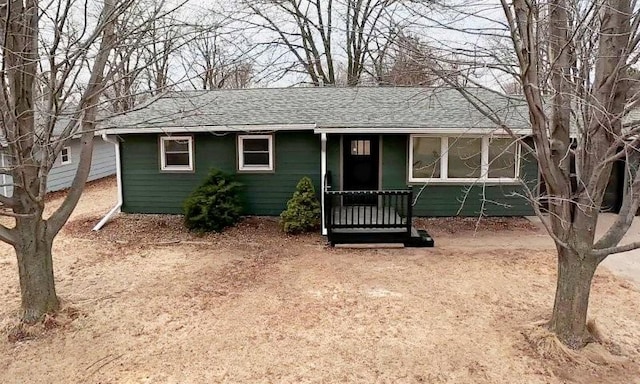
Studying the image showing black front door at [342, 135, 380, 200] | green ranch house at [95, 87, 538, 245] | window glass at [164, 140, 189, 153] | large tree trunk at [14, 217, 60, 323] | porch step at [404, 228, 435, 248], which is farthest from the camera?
window glass at [164, 140, 189, 153]

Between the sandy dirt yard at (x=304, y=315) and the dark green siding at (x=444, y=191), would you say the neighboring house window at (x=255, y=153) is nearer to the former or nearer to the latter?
the sandy dirt yard at (x=304, y=315)

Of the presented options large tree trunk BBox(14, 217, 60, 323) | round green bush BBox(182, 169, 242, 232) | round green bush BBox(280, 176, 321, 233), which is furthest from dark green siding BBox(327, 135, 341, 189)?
large tree trunk BBox(14, 217, 60, 323)

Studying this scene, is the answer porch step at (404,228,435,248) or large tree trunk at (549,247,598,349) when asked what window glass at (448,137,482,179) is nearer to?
porch step at (404,228,435,248)

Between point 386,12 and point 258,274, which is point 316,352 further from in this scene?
point 386,12

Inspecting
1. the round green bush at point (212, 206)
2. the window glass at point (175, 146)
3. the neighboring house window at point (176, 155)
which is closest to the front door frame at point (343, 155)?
the round green bush at point (212, 206)

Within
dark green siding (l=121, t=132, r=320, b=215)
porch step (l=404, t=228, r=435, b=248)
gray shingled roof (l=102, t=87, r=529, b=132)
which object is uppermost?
gray shingled roof (l=102, t=87, r=529, b=132)

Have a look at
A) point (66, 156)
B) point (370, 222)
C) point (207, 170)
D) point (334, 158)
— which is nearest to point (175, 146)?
point (207, 170)

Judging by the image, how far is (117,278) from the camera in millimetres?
6988

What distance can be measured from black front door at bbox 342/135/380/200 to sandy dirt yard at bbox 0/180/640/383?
253cm

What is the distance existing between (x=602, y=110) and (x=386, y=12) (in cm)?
238

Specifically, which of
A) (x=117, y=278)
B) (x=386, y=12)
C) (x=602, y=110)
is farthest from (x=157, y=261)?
(x=602, y=110)

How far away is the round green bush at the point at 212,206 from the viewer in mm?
9508

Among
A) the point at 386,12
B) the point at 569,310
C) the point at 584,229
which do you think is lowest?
the point at 569,310

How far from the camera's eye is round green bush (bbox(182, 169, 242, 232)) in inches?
374
